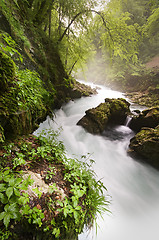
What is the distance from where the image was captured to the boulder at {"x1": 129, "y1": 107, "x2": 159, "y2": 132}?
527 centimetres

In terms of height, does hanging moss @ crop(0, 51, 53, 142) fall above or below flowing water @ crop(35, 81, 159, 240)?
above

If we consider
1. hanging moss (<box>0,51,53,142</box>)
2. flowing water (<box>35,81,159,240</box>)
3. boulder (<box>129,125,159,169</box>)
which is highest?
hanging moss (<box>0,51,53,142</box>)

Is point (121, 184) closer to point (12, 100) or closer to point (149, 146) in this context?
Result: point (149, 146)

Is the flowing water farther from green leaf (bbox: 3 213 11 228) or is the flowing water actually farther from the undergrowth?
green leaf (bbox: 3 213 11 228)

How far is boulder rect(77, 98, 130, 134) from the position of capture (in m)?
5.60

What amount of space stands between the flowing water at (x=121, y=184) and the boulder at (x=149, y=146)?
0.34 m

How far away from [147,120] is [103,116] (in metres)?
2.22

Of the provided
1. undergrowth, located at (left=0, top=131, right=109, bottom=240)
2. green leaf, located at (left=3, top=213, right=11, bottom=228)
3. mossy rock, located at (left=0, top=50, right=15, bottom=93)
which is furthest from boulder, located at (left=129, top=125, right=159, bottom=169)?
mossy rock, located at (left=0, top=50, right=15, bottom=93)

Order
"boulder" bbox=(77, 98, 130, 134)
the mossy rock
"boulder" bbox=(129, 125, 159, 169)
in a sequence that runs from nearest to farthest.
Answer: the mossy rock < "boulder" bbox=(129, 125, 159, 169) < "boulder" bbox=(77, 98, 130, 134)

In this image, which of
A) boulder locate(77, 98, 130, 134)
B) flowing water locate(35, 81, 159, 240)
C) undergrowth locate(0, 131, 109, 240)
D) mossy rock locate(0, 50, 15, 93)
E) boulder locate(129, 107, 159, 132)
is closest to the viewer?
undergrowth locate(0, 131, 109, 240)

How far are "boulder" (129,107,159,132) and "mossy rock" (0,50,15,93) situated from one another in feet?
19.5

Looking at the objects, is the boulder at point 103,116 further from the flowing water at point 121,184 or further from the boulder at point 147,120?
the boulder at point 147,120

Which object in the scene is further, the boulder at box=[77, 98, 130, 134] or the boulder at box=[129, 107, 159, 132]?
the boulder at box=[77, 98, 130, 134]

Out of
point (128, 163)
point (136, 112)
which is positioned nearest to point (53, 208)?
point (128, 163)
